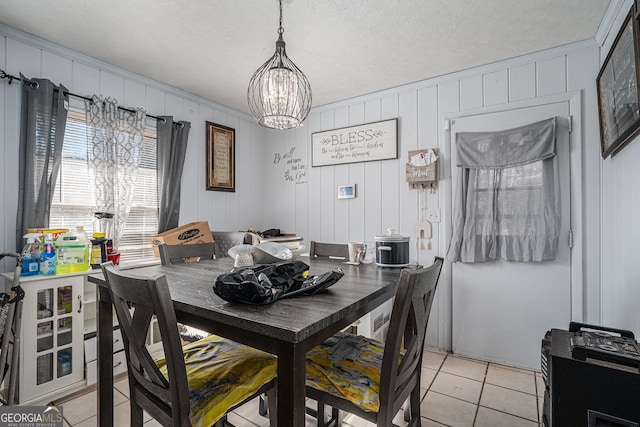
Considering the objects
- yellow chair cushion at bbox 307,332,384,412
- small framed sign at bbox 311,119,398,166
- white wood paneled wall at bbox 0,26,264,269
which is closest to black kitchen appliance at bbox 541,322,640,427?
yellow chair cushion at bbox 307,332,384,412

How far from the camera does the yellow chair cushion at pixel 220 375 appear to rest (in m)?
1.04

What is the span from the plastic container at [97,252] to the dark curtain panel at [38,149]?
317mm

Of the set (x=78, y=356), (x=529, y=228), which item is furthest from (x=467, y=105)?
(x=78, y=356)

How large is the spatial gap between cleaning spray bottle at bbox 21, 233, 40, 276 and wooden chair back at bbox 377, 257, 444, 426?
217 centimetres

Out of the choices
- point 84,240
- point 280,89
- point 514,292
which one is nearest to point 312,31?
point 280,89

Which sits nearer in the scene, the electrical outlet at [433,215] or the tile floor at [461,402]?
the tile floor at [461,402]

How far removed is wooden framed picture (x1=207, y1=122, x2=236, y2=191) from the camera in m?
3.25

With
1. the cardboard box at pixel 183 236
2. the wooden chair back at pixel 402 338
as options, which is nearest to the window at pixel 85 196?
the cardboard box at pixel 183 236

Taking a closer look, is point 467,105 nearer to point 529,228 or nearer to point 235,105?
point 529,228

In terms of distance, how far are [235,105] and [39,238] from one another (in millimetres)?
2129

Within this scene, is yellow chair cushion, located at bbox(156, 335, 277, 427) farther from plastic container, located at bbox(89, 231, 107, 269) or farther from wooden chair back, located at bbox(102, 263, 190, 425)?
plastic container, located at bbox(89, 231, 107, 269)

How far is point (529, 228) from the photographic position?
2.34 m

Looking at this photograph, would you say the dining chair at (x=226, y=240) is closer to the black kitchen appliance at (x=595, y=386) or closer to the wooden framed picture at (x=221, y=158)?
the wooden framed picture at (x=221, y=158)

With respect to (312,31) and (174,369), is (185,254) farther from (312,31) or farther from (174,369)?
(312,31)
